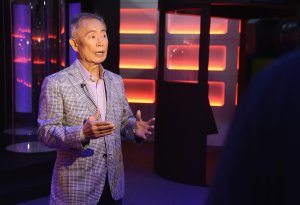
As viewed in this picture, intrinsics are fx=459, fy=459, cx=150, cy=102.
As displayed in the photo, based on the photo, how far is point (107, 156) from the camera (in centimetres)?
232

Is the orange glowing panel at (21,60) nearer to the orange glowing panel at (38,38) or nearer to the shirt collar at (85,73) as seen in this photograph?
the orange glowing panel at (38,38)

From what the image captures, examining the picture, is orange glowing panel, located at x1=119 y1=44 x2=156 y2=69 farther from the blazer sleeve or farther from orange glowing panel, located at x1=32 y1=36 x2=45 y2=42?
the blazer sleeve

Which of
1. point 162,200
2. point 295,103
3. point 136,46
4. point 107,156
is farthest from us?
point 136,46

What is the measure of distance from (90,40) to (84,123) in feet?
1.47

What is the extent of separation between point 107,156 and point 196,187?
323 cm

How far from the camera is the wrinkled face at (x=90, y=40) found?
2363mm

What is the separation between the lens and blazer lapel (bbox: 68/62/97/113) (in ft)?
7.54

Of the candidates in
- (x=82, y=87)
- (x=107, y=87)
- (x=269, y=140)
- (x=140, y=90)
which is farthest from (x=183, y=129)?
(x=269, y=140)

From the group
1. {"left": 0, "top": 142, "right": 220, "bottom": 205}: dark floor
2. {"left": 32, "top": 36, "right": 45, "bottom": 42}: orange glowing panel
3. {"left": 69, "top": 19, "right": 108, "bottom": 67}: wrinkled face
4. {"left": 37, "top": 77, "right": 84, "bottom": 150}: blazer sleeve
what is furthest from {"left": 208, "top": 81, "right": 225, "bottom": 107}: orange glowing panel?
{"left": 37, "top": 77, "right": 84, "bottom": 150}: blazer sleeve

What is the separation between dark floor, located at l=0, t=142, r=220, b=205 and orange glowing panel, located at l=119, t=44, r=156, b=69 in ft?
8.74

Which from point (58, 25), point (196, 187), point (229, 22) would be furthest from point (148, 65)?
point (196, 187)

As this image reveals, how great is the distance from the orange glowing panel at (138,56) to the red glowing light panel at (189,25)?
722 millimetres

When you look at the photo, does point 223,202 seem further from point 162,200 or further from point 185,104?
point 185,104

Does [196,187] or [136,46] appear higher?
[136,46]
